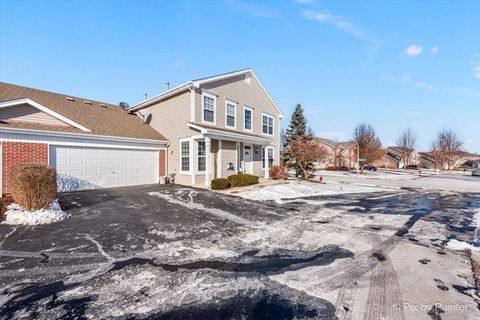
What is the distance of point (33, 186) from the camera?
6941 millimetres

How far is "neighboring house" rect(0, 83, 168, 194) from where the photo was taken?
1085 centimetres

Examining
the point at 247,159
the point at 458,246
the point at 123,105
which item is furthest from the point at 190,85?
the point at 458,246

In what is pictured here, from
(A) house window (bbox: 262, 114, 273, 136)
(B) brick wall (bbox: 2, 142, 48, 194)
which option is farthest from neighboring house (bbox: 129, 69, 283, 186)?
(B) brick wall (bbox: 2, 142, 48, 194)

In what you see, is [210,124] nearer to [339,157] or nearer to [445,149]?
[339,157]

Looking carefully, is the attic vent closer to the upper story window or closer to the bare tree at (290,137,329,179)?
the upper story window

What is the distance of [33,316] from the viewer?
279cm

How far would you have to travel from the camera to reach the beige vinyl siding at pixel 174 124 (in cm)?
1484

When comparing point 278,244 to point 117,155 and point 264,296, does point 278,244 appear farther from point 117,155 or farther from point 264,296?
point 117,155

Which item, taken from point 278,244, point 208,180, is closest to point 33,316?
point 278,244

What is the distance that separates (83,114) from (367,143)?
39.5 meters

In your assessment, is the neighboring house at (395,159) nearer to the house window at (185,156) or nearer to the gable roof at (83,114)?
the house window at (185,156)

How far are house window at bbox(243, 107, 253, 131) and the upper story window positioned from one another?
3.36 metres

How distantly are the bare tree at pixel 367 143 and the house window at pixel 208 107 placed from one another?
3133 centimetres

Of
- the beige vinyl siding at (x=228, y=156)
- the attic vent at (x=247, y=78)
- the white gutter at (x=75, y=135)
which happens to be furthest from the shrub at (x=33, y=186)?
the attic vent at (x=247, y=78)
